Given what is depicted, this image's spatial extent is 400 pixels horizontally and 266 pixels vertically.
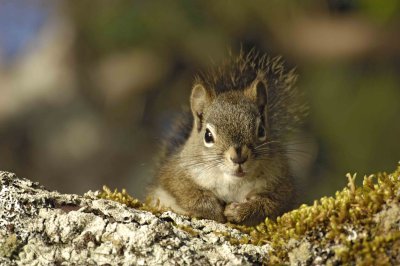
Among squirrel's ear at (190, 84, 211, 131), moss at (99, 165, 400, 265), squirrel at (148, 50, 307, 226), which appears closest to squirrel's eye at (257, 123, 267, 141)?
squirrel at (148, 50, 307, 226)

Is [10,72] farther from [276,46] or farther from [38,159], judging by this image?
[276,46]

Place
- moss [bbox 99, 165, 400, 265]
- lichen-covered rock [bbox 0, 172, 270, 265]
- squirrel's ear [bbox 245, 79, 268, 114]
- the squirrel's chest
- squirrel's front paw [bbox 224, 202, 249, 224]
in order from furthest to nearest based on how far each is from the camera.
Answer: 1. squirrel's ear [bbox 245, 79, 268, 114]
2. the squirrel's chest
3. squirrel's front paw [bbox 224, 202, 249, 224]
4. lichen-covered rock [bbox 0, 172, 270, 265]
5. moss [bbox 99, 165, 400, 265]

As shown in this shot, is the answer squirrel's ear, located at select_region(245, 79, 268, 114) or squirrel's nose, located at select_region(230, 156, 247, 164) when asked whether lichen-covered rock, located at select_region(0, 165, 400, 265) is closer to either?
squirrel's nose, located at select_region(230, 156, 247, 164)

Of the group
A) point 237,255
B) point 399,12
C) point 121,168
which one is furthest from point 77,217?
point 121,168

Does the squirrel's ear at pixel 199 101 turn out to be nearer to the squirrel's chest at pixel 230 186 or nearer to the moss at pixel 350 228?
the squirrel's chest at pixel 230 186

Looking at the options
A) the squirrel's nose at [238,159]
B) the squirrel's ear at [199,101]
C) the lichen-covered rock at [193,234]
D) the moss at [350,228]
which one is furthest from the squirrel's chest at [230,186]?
the moss at [350,228]

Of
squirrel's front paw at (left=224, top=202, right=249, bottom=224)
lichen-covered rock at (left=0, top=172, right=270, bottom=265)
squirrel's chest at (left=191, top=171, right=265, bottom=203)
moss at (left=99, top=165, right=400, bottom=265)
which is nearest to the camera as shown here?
Answer: moss at (left=99, top=165, right=400, bottom=265)

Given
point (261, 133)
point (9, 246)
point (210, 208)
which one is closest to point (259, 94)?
point (261, 133)

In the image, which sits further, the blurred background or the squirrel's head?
the blurred background
